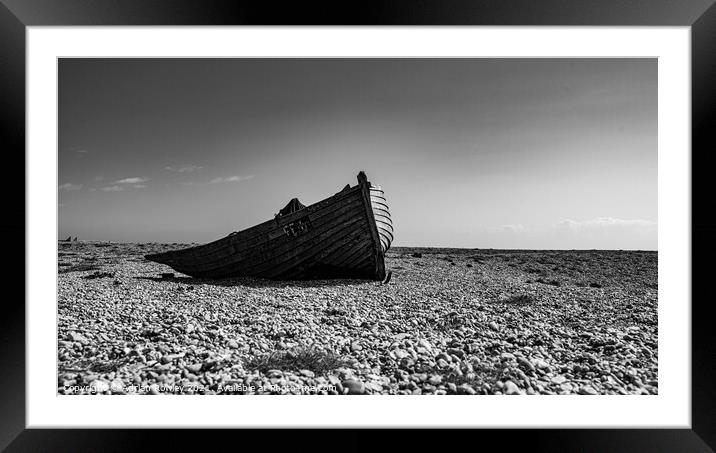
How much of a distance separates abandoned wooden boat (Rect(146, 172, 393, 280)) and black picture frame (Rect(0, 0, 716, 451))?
345 inches

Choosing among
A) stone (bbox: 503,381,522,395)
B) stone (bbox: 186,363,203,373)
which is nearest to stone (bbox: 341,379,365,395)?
stone (bbox: 503,381,522,395)

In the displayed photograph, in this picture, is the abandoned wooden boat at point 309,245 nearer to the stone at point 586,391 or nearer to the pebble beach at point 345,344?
the pebble beach at point 345,344

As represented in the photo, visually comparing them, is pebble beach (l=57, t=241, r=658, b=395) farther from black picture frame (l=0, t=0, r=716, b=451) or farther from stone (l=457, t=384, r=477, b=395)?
black picture frame (l=0, t=0, r=716, b=451)

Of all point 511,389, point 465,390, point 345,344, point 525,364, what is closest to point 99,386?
point 345,344

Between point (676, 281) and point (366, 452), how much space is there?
11.8ft

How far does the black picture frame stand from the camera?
3801mm

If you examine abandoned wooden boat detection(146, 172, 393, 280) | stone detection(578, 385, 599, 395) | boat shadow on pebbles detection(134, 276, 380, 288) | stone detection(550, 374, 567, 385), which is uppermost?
abandoned wooden boat detection(146, 172, 393, 280)

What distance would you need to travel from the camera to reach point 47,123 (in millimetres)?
4289

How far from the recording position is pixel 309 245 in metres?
12.9
